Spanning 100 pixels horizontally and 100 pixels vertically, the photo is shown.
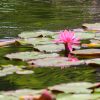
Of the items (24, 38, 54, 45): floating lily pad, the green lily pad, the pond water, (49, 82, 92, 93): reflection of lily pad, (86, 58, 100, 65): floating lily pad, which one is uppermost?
the green lily pad

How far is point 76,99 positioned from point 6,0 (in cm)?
845

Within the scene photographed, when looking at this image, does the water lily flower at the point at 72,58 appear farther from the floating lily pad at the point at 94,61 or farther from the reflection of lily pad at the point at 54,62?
the floating lily pad at the point at 94,61

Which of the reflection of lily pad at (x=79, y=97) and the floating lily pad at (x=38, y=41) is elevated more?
the reflection of lily pad at (x=79, y=97)

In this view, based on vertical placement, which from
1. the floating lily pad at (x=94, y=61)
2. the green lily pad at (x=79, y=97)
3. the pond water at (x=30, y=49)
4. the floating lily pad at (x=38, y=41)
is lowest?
the pond water at (x=30, y=49)

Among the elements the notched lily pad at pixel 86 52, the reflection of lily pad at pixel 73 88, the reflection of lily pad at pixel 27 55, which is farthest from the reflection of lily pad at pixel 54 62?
the reflection of lily pad at pixel 73 88

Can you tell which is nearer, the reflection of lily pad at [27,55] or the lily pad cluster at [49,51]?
the lily pad cluster at [49,51]

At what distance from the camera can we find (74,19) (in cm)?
632

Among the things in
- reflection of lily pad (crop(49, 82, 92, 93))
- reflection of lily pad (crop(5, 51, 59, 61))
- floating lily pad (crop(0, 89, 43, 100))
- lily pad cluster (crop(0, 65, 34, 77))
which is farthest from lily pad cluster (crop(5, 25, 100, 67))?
floating lily pad (crop(0, 89, 43, 100))

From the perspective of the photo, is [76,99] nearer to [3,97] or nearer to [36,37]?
[3,97]

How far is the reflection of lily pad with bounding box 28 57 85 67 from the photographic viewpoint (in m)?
3.13

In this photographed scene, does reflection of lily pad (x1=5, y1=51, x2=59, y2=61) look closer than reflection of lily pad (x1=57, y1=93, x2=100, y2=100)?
No

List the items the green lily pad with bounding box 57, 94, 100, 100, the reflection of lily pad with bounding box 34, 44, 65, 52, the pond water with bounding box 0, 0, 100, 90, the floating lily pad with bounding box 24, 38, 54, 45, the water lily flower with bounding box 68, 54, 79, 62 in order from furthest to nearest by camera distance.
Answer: the floating lily pad with bounding box 24, 38, 54, 45 → the reflection of lily pad with bounding box 34, 44, 65, 52 → the water lily flower with bounding box 68, 54, 79, 62 → the pond water with bounding box 0, 0, 100, 90 → the green lily pad with bounding box 57, 94, 100, 100

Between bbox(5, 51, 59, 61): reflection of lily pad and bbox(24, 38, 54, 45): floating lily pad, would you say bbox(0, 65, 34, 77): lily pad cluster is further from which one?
bbox(24, 38, 54, 45): floating lily pad

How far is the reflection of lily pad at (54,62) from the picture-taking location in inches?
123
